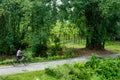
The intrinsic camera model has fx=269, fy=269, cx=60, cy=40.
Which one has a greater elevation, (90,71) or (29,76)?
(90,71)

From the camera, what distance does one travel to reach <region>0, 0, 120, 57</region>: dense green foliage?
29.5 meters

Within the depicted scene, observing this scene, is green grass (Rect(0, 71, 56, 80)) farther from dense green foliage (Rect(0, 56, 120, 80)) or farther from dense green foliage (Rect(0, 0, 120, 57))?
dense green foliage (Rect(0, 0, 120, 57))

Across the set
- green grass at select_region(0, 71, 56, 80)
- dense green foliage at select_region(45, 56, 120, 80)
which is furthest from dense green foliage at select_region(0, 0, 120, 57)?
dense green foliage at select_region(45, 56, 120, 80)

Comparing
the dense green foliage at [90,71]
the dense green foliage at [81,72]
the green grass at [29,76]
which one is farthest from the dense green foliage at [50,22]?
the dense green foliage at [90,71]

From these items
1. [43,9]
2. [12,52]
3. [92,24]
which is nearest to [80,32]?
[92,24]

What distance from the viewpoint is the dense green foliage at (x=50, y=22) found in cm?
2953

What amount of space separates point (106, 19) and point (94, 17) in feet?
5.02

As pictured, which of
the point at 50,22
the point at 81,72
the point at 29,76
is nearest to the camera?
the point at 81,72

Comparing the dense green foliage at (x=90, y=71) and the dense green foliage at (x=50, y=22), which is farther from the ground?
the dense green foliage at (x=50, y=22)

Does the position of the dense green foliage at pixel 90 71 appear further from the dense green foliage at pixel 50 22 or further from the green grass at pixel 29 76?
the dense green foliage at pixel 50 22

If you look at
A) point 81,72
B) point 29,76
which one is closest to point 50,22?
point 29,76

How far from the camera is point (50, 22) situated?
2988 cm

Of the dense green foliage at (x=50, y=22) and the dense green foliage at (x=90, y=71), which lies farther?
the dense green foliage at (x=50, y=22)

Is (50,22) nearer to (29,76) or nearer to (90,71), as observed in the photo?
(29,76)
